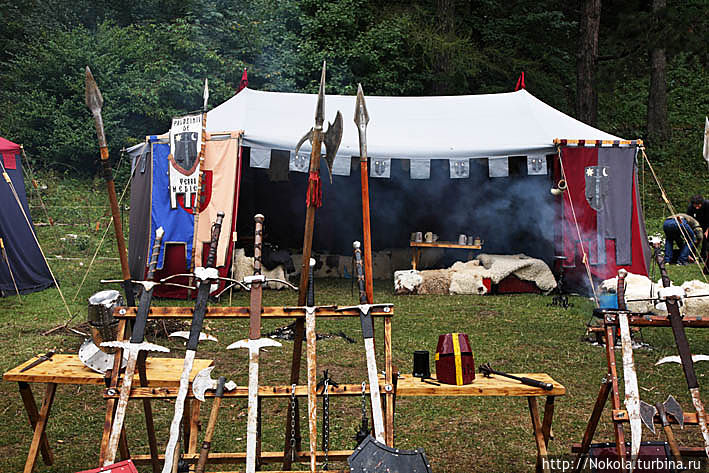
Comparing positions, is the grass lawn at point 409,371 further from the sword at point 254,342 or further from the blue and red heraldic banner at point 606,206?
the sword at point 254,342

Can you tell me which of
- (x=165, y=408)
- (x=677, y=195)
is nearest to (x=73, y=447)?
(x=165, y=408)

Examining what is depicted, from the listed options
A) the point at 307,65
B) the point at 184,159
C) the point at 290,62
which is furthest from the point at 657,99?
the point at 184,159

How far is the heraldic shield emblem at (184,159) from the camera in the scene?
7.98 metres

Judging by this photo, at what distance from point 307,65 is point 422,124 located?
7.51 meters

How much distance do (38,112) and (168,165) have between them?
31.8 feet

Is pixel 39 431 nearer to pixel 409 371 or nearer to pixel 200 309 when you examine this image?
pixel 200 309

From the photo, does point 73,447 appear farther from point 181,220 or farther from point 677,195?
point 677,195

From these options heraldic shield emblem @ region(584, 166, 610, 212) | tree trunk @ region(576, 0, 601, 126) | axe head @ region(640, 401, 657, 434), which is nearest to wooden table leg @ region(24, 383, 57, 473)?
axe head @ region(640, 401, 657, 434)

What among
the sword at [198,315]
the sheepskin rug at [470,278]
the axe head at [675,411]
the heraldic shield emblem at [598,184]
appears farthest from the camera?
the sheepskin rug at [470,278]

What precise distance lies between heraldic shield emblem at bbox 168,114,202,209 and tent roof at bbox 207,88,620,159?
598mm

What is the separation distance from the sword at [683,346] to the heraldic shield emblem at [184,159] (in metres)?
6.04

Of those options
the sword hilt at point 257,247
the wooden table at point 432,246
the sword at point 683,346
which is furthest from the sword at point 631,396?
the wooden table at point 432,246

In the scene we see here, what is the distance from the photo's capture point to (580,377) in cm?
504

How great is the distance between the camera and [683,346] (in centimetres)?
289
